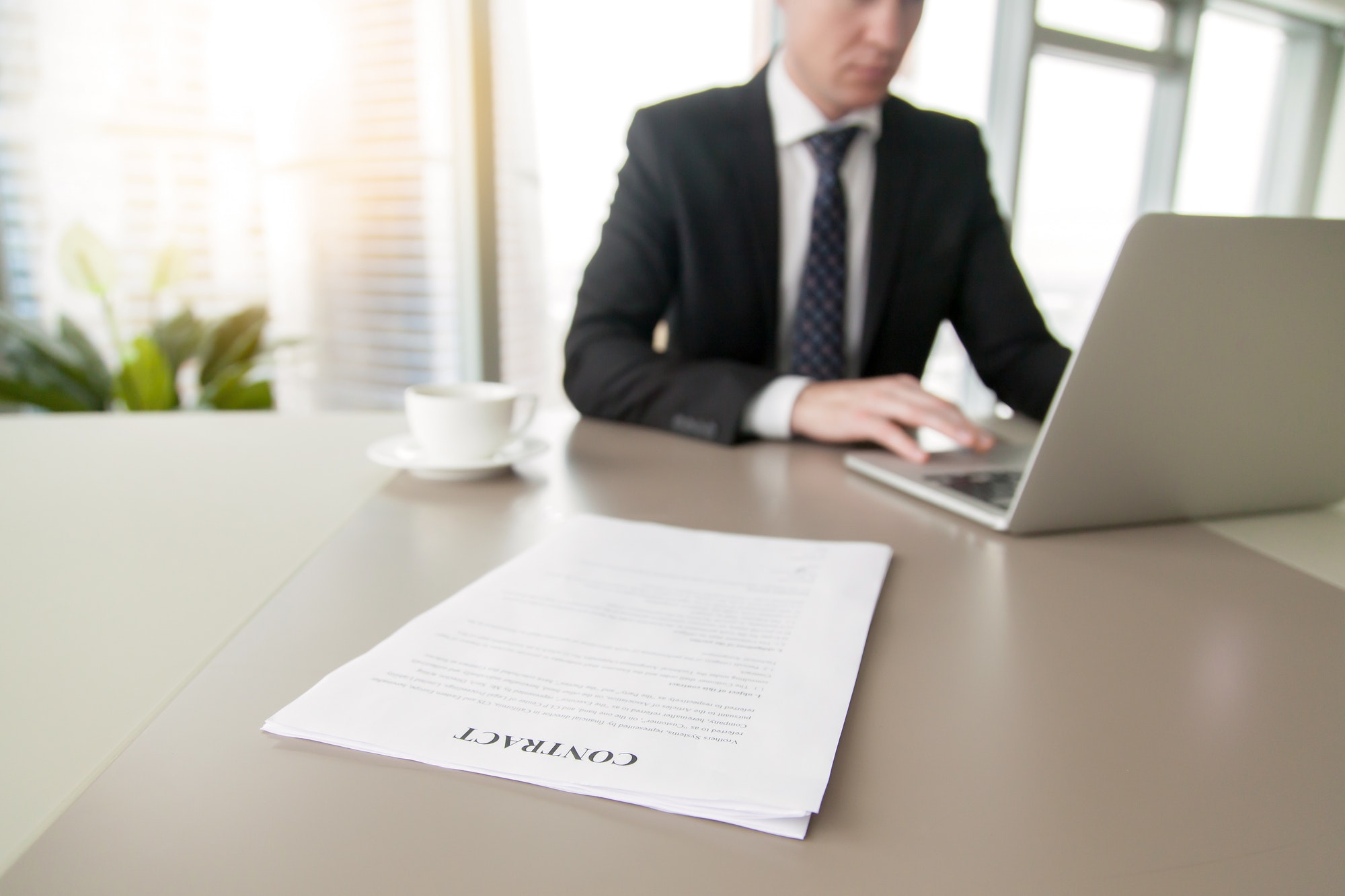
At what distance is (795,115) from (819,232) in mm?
207

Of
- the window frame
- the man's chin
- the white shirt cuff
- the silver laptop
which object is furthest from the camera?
the window frame

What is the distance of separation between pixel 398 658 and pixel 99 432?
2.37 ft

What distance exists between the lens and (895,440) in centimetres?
82

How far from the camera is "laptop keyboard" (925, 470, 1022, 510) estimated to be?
0.67 meters

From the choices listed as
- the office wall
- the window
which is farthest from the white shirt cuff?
the office wall

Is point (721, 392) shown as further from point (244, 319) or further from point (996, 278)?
point (244, 319)

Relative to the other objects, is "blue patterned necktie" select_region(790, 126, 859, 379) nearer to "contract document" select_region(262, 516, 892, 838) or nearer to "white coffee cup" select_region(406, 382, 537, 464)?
"white coffee cup" select_region(406, 382, 537, 464)

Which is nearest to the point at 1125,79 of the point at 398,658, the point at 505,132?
the point at 505,132

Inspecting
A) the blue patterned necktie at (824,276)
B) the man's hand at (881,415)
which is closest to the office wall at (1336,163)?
the blue patterned necktie at (824,276)

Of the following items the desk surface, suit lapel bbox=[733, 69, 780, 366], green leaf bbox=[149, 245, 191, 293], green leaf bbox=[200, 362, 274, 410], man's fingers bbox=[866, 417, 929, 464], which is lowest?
green leaf bbox=[200, 362, 274, 410]

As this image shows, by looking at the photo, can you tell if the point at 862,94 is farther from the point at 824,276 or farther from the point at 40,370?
the point at 40,370

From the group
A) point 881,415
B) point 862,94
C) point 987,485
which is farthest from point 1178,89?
point 987,485

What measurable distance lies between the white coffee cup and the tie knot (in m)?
0.76

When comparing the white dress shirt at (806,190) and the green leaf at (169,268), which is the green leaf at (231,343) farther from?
the white dress shirt at (806,190)
